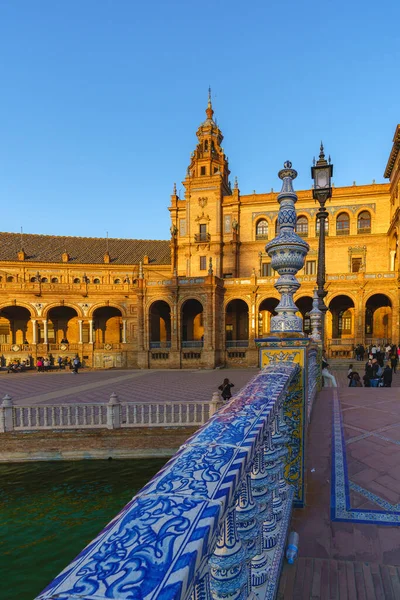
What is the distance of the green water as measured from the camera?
5.85 meters

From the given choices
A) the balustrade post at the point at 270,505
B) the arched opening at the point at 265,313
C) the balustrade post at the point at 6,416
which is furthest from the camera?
the arched opening at the point at 265,313

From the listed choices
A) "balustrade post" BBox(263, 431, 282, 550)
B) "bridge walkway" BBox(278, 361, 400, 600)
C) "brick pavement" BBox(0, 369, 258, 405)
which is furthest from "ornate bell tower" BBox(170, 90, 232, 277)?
"balustrade post" BBox(263, 431, 282, 550)

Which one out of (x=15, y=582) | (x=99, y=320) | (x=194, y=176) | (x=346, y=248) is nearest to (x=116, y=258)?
(x=99, y=320)

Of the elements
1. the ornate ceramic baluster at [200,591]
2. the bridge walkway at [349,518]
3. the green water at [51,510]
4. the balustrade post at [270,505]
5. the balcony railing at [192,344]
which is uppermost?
the ornate ceramic baluster at [200,591]

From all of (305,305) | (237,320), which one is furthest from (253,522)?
(237,320)

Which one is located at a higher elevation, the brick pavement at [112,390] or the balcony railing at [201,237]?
the balcony railing at [201,237]

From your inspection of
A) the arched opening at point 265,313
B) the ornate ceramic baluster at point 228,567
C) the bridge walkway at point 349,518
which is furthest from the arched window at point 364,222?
the ornate ceramic baluster at point 228,567

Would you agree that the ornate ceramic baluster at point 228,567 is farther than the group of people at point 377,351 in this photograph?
No

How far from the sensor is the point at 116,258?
43.5 m

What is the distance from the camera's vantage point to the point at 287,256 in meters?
3.83

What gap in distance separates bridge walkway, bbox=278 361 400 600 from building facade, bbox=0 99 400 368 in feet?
70.5

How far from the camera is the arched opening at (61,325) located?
124 ft

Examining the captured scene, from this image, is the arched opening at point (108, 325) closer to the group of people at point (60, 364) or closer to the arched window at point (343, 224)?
the group of people at point (60, 364)

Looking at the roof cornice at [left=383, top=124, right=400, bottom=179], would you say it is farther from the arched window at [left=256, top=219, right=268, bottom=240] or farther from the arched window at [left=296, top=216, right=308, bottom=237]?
the arched window at [left=256, top=219, right=268, bottom=240]
